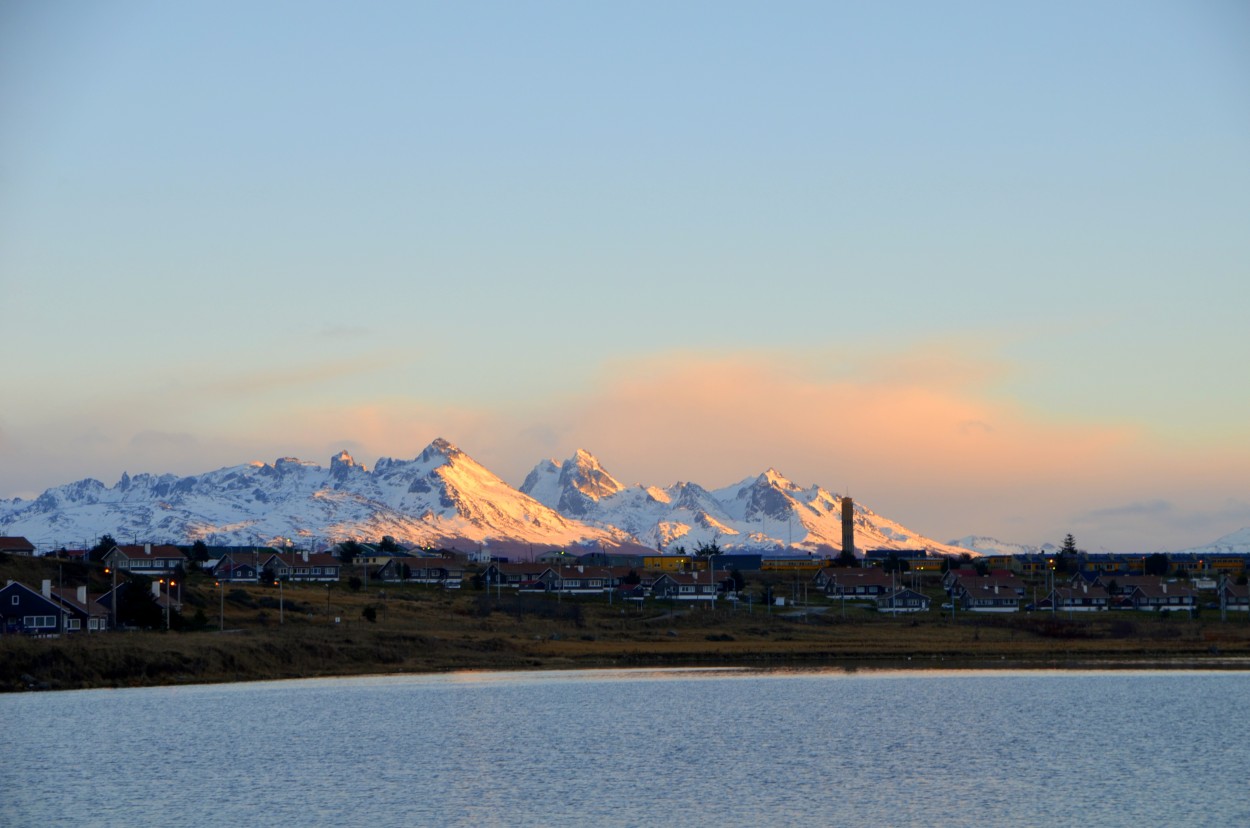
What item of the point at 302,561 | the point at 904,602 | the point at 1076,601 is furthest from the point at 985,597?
the point at 302,561

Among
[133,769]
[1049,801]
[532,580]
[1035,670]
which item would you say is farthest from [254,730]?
[532,580]

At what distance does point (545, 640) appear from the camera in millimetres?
111188

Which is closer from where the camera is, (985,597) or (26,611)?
(26,611)

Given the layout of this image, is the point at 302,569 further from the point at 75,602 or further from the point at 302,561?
the point at 75,602

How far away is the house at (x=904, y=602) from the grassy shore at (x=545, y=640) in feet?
13.5

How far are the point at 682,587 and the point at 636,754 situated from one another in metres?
110

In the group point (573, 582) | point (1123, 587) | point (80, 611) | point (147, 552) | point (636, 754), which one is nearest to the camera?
point (636, 754)

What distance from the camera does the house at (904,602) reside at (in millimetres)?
148500

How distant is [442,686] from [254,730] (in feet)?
73.2

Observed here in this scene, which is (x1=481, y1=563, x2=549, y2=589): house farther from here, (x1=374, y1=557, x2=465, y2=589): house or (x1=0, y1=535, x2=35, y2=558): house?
(x1=0, y1=535, x2=35, y2=558): house

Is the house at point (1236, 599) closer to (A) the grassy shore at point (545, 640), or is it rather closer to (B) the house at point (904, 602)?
(A) the grassy shore at point (545, 640)

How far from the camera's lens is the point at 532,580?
570 feet

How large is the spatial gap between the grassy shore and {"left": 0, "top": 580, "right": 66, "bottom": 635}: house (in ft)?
18.1

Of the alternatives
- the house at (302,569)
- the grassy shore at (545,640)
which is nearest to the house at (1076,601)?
the grassy shore at (545,640)
